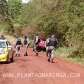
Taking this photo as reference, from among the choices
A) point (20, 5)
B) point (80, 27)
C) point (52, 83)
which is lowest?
point (52, 83)

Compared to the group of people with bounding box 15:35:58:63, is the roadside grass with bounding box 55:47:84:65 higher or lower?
lower

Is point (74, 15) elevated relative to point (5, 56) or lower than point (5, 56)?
→ elevated

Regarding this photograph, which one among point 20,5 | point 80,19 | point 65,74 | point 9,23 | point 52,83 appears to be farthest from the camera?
point 20,5

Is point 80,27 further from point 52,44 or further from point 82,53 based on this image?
point 52,44

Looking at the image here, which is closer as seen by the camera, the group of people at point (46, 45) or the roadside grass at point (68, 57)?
the group of people at point (46, 45)

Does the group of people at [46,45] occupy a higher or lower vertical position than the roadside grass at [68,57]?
higher

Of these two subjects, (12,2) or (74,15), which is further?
(12,2)

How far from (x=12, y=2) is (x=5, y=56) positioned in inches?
4431

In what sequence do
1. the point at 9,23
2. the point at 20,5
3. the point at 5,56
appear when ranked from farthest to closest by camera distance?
the point at 20,5
the point at 9,23
the point at 5,56

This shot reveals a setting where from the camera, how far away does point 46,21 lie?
44.5 metres

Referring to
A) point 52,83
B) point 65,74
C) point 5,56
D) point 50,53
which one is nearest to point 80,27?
point 50,53

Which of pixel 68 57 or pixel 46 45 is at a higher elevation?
pixel 46 45

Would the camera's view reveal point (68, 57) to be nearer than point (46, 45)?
No

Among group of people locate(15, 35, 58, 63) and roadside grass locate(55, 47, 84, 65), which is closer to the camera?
group of people locate(15, 35, 58, 63)
